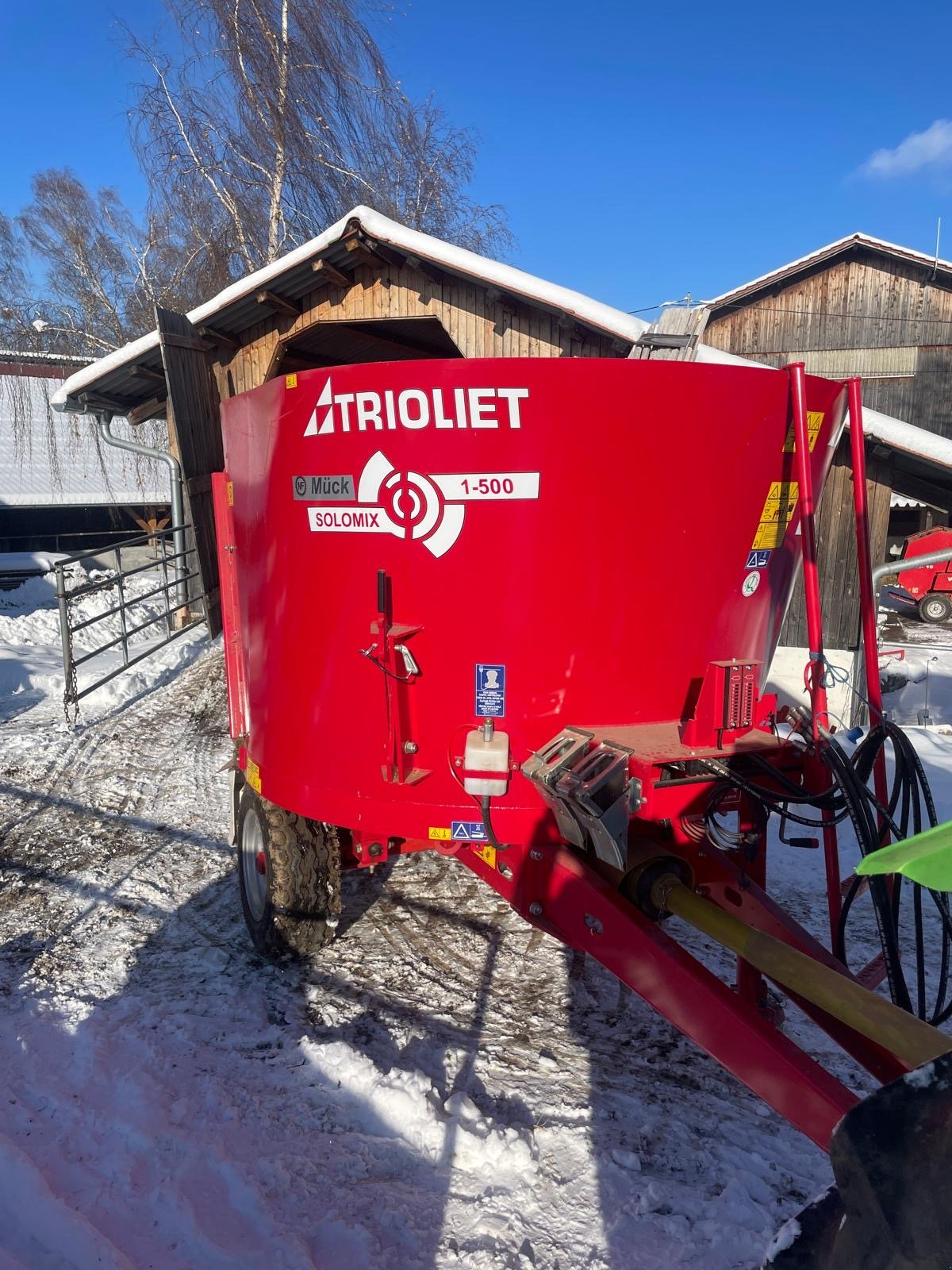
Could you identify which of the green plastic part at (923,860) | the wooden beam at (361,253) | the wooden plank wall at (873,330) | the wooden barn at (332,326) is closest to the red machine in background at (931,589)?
the wooden plank wall at (873,330)

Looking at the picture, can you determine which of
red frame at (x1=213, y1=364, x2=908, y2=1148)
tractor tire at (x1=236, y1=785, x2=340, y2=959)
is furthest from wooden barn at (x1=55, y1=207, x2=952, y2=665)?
tractor tire at (x1=236, y1=785, x2=340, y2=959)

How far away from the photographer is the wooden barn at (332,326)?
7695 millimetres

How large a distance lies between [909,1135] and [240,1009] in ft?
11.1

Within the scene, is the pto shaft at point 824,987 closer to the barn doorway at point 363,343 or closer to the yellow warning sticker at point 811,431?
the yellow warning sticker at point 811,431

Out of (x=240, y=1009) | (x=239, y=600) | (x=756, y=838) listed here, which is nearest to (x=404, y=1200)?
(x=240, y=1009)

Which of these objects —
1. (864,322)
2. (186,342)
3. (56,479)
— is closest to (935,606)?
(864,322)

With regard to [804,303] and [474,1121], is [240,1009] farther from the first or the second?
[804,303]

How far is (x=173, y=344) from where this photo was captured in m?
9.27

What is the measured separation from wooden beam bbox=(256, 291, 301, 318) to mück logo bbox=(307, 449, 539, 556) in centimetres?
672

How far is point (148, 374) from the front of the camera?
10.4 m

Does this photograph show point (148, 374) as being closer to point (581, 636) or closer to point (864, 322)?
point (581, 636)

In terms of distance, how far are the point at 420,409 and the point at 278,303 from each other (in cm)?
708

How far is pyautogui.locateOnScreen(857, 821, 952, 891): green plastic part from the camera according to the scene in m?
1.14

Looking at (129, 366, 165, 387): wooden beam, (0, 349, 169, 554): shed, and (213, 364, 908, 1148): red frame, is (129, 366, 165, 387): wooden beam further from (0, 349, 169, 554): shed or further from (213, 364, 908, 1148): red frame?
(0, 349, 169, 554): shed
